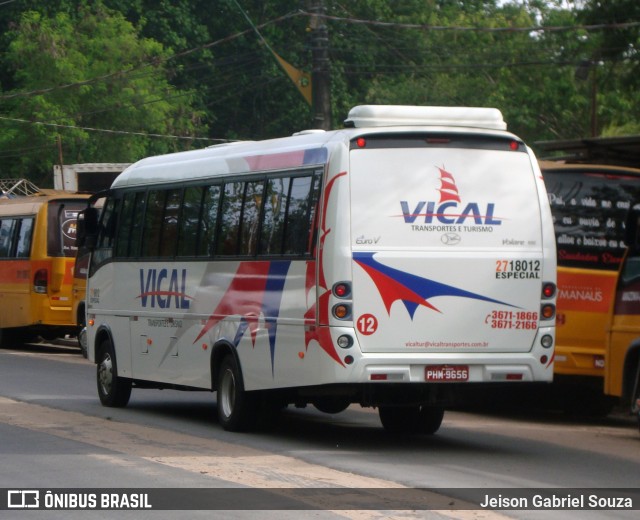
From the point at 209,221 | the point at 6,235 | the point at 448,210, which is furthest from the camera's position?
the point at 6,235

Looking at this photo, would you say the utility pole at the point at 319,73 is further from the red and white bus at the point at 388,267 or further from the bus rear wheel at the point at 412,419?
the red and white bus at the point at 388,267

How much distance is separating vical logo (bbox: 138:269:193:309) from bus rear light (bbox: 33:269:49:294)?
10.7 m

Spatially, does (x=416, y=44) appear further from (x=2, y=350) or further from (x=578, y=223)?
(x=578, y=223)

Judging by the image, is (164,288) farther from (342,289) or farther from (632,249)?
(632,249)

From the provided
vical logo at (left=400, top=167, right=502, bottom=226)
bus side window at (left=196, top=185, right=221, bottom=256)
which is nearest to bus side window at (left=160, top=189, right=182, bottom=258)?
bus side window at (left=196, top=185, right=221, bottom=256)

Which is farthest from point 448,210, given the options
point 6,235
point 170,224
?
point 6,235

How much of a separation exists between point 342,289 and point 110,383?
5.25 metres

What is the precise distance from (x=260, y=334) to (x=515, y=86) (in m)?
30.7

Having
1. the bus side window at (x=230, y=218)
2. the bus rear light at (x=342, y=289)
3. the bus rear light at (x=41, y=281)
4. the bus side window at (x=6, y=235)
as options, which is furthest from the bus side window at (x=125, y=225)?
the bus side window at (x=6, y=235)

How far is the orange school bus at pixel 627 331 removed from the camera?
1327cm

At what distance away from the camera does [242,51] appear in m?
58.9

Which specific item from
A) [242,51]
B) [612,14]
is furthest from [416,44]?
[612,14]

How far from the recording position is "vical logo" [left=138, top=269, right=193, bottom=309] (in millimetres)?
14500

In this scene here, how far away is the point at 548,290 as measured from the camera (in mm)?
12336
